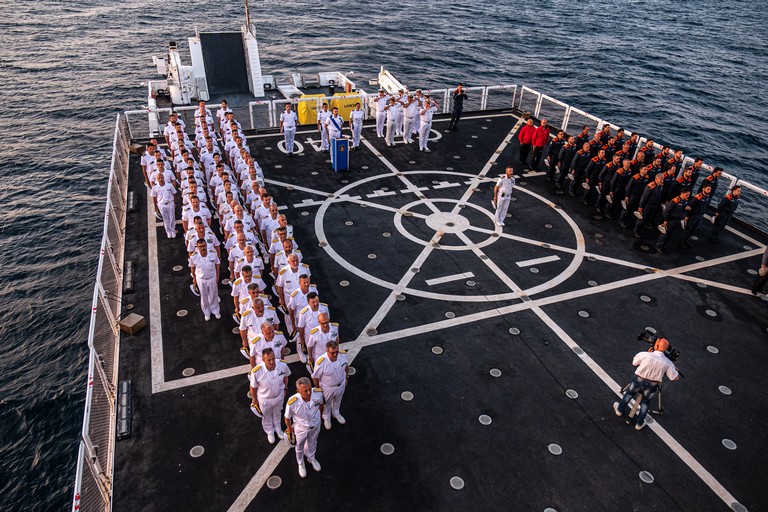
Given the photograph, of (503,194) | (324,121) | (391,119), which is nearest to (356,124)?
(324,121)

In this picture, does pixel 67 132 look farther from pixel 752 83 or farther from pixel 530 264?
pixel 752 83

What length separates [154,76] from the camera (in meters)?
53.2

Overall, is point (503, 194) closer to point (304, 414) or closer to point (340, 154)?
point (340, 154)

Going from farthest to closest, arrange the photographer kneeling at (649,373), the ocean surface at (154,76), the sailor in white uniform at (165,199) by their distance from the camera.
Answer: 1. the ocean surface at (154,76)
2. the sailor in white uniform at (165,199)
3. the photographer kneeling at (649,373)

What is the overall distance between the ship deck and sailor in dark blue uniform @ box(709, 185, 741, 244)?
2.33 ft

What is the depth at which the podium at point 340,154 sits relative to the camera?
21.1 m

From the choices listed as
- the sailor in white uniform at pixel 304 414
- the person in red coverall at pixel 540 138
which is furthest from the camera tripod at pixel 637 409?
the person in red coverall at pixel 540 138

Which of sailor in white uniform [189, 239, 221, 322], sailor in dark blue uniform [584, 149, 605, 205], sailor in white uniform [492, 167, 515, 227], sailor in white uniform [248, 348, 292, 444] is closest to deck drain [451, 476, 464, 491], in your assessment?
sailor in white uniform [248, 348, 292, 444]

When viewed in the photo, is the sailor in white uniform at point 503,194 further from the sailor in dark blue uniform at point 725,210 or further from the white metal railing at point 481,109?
the sailor in dark blue uniform at point 725,210

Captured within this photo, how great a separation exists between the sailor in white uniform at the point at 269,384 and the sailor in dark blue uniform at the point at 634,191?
46.5ft

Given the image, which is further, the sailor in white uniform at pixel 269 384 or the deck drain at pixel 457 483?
the deck drain at pixel 457 483

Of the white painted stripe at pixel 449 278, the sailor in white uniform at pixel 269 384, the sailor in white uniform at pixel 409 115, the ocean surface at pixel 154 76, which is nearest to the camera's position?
the sailor in white uniform at pixel 269 384

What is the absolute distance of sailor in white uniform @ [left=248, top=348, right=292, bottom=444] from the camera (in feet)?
30.3

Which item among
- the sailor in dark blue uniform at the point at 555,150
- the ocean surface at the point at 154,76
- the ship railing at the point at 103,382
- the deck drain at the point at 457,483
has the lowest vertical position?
the ocean surface at the point at 154,76
